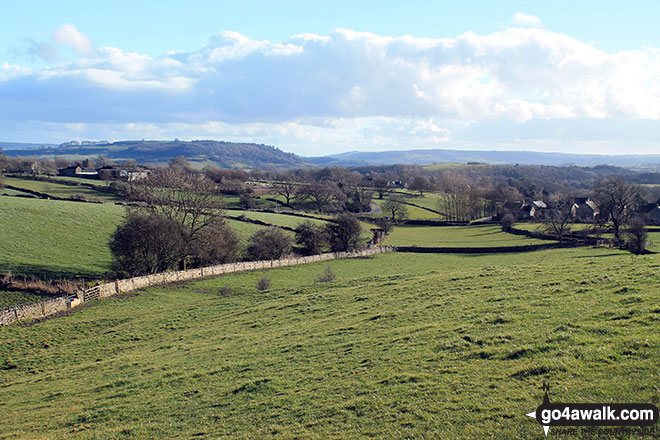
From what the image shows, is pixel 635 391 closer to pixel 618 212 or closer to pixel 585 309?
pixel 585 309

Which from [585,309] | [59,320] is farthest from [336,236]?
[585,309]

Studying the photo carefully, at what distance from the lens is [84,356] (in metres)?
22.3

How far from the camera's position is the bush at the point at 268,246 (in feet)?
175

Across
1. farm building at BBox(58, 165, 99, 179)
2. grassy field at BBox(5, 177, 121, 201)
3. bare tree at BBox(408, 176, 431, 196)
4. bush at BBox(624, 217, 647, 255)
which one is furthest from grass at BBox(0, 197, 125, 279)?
bare tree at BBox(408, 176, 431, 196)

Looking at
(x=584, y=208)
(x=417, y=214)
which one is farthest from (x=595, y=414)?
(x=584, y=208)

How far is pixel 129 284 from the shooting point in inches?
1437

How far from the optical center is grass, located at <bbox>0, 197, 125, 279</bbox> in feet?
131

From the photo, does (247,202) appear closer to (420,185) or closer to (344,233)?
(344,233)

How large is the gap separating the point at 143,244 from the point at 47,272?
8126mm

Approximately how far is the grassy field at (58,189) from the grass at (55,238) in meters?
24.3

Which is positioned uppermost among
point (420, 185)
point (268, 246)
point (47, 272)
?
point (420, 185)

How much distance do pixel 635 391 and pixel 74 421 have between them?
605 inches

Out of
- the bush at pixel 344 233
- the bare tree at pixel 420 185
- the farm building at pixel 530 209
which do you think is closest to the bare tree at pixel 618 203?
the bush at pixel 344 233

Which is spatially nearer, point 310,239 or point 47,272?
point 47,272
